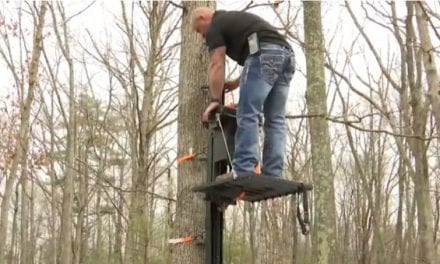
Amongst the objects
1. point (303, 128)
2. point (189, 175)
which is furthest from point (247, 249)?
point (189, 175)

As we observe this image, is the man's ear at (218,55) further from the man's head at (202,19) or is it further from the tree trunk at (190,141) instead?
the tree trunk at (190,141)

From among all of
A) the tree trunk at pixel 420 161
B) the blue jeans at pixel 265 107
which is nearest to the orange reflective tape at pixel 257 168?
the blue jeans at pixel 265 107

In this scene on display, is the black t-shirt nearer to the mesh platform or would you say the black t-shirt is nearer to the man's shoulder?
the man's shoulder

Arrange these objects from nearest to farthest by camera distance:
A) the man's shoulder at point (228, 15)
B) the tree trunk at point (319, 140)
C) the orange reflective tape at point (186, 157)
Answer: the man's shoulder at point (228, 15) < the orange reflective tape at point (186, 157) < the tree trunk at point (319, 140)

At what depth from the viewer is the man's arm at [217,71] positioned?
305 centimetres

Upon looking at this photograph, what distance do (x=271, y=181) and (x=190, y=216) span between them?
0.82m

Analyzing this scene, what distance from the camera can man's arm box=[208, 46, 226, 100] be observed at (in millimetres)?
3053

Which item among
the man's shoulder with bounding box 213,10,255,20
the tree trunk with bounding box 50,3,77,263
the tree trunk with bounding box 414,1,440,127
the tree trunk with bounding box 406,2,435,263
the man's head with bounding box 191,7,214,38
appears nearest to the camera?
the man's shoulder with bounding box 213,10,255,20

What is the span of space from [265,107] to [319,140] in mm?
3393

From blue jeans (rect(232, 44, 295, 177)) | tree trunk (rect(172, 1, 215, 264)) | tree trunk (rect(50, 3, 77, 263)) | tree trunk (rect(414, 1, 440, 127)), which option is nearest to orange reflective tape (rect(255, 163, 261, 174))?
blue jeans (rect(232, 44, 295, 177))

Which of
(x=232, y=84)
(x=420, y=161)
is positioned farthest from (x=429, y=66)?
(x=232, y=84)

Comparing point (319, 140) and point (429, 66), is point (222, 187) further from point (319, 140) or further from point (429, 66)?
point (429, 66)

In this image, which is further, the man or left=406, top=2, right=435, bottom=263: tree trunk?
left=406, top=2, right=435, bottom=263: tree trunk

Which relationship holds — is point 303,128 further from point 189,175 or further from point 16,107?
point 189,175
